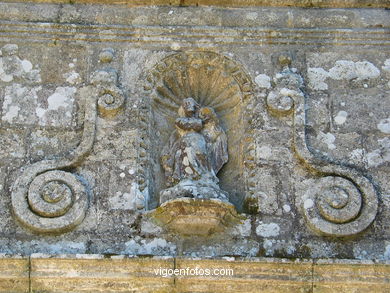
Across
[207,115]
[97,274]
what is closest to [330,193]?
[207,115]

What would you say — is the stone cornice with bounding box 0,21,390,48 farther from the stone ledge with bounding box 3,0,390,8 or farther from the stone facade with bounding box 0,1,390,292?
the stone ledge with bounding box 3,0,390,8

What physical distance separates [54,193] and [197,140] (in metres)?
1.32

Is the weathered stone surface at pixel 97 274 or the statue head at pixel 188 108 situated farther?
the statue head at pixel 188 108

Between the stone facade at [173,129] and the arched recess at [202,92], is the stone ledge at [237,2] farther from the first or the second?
the arched recess at [202,92]

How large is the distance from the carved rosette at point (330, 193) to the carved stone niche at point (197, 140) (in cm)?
49

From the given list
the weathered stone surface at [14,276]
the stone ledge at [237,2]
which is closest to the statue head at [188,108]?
the stone ledge at [237,2]

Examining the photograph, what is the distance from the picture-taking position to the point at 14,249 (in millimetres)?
7656

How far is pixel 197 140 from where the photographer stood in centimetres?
827

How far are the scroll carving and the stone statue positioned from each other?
0.67 metres

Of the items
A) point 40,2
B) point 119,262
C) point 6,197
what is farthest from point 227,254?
point 40,2

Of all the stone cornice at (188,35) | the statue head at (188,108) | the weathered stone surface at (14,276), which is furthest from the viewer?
the stone cornice at (188,35)

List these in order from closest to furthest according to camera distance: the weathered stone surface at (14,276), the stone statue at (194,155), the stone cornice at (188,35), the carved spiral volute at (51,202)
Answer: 1. the weathered stone surface at (14,276)
2. the carved spiral volute at (51,202)
3. the stone statue at (194,155)
4. the stone cornice at (188,35)

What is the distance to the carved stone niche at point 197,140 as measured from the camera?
776 centimetres

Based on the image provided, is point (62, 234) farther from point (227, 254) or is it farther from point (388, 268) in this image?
point (388, 268)
